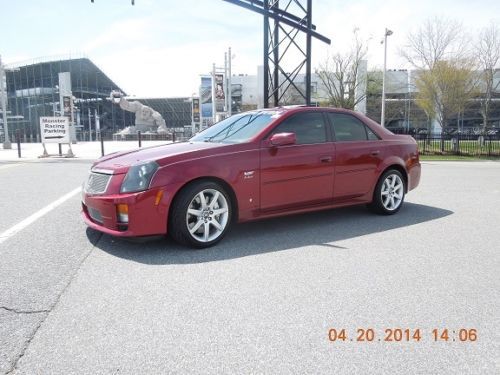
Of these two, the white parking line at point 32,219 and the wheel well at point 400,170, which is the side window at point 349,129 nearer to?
the wheel well at point 400,170

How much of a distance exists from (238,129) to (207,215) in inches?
53.7

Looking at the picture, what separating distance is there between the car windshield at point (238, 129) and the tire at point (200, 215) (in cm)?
80

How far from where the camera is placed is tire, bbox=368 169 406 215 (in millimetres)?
5883

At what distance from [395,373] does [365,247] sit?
230cm

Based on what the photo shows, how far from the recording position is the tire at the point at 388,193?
232 inches

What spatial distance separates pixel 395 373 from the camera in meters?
2.19

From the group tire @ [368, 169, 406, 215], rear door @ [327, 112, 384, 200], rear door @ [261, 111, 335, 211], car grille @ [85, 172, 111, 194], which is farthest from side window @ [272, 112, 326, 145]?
car grille @ [85, 172, 111, 194]

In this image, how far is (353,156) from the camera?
5516mm

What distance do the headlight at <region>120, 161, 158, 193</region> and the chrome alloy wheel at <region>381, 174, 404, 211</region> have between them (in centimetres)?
339

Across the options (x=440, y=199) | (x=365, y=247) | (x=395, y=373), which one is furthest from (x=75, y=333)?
(x=440, y=199)

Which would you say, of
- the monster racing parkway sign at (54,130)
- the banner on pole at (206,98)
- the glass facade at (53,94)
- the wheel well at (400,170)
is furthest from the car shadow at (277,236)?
the banner on pole at (206,98)

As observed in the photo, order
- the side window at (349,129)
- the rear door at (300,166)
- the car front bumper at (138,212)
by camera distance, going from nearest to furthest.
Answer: the car front bumper at (138,212)
the rear door at (300,166)
the side window at (349,129)

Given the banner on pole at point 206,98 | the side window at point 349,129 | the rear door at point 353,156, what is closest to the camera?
the rear door at point 353,156

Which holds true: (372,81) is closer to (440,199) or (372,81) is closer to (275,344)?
(440,199)
